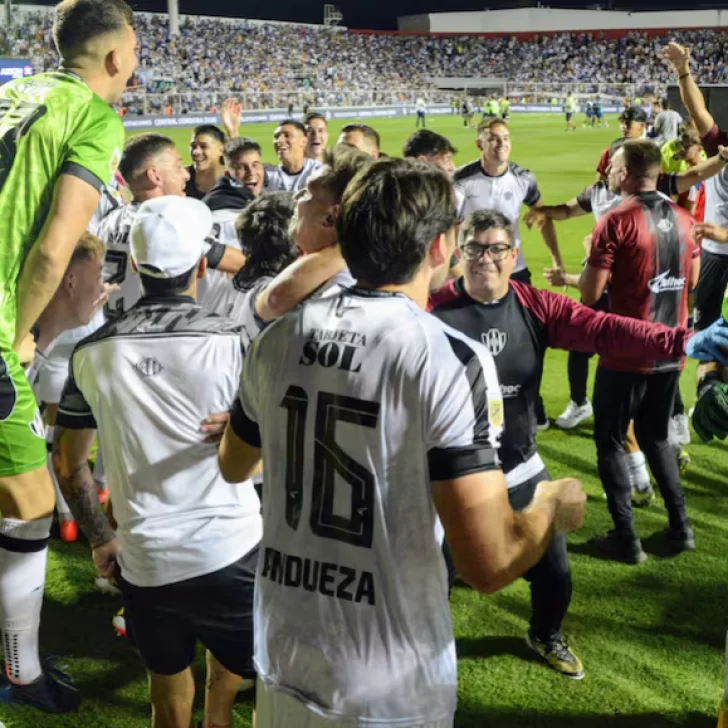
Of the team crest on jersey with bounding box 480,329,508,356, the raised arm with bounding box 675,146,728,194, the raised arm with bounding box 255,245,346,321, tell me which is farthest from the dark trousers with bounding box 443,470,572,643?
the raised arm with bounding box 675,146,728,194

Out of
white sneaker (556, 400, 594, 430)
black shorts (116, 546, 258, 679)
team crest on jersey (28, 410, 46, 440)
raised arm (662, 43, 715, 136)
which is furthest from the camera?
white sneaker (556, 400, 594, 430)

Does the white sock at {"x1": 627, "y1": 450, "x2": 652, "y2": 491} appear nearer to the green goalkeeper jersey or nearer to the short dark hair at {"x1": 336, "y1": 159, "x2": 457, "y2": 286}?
A: the green goalkeeper jersey

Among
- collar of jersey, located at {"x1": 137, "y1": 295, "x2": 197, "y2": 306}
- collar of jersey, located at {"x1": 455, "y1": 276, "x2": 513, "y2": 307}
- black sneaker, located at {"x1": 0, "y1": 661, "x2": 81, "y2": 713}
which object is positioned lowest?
black sneaker, located at {"x1": 0, "y1": 661, "x2": 81, "y2": 713}

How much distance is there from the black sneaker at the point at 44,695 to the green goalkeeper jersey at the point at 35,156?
1.53 metres

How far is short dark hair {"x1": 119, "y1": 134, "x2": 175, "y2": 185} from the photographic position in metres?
5.18

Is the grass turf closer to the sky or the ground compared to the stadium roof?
closer to the ground

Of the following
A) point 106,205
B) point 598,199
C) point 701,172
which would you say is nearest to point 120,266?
point 106,205

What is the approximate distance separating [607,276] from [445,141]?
100 inches

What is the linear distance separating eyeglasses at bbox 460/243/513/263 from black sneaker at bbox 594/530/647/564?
222cm

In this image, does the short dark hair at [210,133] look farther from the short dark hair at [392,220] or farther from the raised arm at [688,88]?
the short dark hair at [392,220]

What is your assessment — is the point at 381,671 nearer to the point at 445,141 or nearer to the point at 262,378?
the point at 262,378

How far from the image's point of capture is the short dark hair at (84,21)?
352 centimetres

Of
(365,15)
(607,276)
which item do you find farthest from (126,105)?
(365,15)

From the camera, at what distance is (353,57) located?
6519 cm
